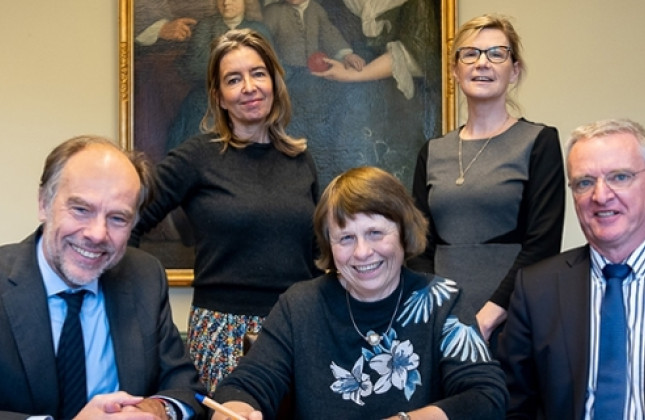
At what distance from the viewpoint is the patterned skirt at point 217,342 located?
246 centimetres

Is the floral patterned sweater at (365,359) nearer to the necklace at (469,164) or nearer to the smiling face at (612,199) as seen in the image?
the smiling face at (612,199)

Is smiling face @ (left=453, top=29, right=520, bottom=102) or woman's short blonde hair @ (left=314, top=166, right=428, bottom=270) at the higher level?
smiling face @ (left=453, top=29, right=520, bottom=102)

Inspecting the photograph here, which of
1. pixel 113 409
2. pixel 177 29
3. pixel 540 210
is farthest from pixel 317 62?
pixel 113 409

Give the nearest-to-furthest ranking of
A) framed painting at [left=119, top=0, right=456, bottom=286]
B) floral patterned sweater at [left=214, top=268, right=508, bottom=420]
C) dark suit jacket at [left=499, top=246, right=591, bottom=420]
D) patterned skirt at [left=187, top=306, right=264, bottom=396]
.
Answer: floral patterned sweater at [left=214, top=268, right=508, bottom=420]
dark suit jacket at [left=499, top=246, right=591, bottom=420]
patterned skirt at [left=187, top=306, right=264, bottom=396]
framed painting at [left=119, top=0, right=456, bottom=286]

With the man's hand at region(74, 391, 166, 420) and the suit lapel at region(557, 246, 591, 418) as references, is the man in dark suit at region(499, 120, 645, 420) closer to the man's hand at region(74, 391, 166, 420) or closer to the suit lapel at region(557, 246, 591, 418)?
the suit lapel at region(557, 246, 591, 418)

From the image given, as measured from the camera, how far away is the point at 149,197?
2.04 meters

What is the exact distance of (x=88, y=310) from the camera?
191 cm

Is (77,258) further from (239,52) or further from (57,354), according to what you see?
(239,52)

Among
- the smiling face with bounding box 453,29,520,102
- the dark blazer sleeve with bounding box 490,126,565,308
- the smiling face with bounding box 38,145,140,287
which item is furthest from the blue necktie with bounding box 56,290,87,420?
the smiling face with bounding box 453,29,520,102

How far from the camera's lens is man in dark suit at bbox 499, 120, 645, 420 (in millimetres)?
1912

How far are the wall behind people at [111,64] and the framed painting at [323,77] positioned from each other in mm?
144

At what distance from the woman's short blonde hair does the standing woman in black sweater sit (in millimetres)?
554

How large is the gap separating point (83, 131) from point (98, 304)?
1.88 metres

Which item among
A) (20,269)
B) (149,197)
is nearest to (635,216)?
(149,197)
